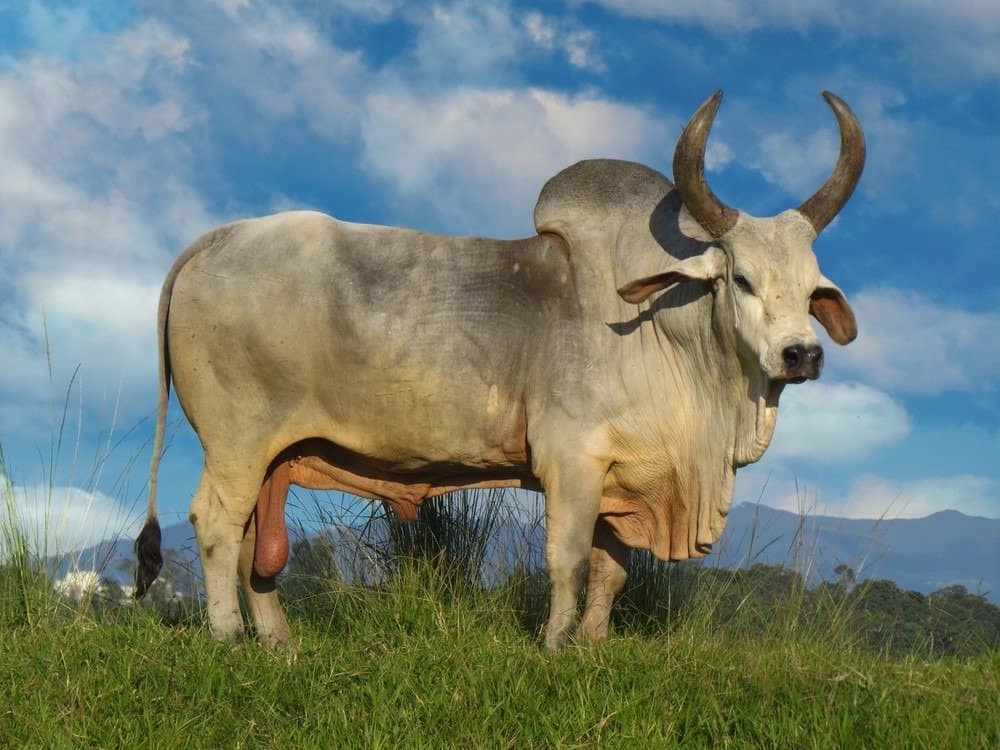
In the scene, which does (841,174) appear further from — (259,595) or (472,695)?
(259,595)

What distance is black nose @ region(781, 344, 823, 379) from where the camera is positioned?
5.71 metres

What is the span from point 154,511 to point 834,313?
12.7 ft

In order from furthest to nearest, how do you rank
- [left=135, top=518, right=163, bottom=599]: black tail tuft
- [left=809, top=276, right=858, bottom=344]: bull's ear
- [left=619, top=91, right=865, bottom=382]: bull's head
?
[left=135, top=518, right=163, bottom=599]: black tail tuft → [left=809, top=276, right=858, bottom=344]: bull's ear → [left=619, top=91, right=865, bottom=382]: bull's head

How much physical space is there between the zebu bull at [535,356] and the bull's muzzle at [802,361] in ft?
1.05

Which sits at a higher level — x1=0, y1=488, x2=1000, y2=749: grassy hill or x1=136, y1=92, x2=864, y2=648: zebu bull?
x1=136, y1=92, x2=864, y2=648: zebu bull

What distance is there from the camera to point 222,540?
666cm

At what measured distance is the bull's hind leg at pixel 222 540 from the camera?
6633 millimetres

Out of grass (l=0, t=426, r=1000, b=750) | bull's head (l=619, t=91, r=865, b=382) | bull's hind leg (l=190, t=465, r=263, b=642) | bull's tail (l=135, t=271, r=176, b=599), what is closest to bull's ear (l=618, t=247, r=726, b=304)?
bull's head (l=619, t=91, r=865, b=382)

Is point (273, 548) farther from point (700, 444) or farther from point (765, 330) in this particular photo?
point (765, 330)

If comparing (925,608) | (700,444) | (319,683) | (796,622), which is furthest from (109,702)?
(925,608)

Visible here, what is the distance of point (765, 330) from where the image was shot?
5891mm

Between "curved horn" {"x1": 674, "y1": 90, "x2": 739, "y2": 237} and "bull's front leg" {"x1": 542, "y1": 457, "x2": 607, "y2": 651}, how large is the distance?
1329 mm

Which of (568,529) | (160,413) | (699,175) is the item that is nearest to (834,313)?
(699,175)

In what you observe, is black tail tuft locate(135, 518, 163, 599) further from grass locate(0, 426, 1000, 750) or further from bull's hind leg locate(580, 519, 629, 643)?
bull's hind leg locate(580, 519, 629, 643)
